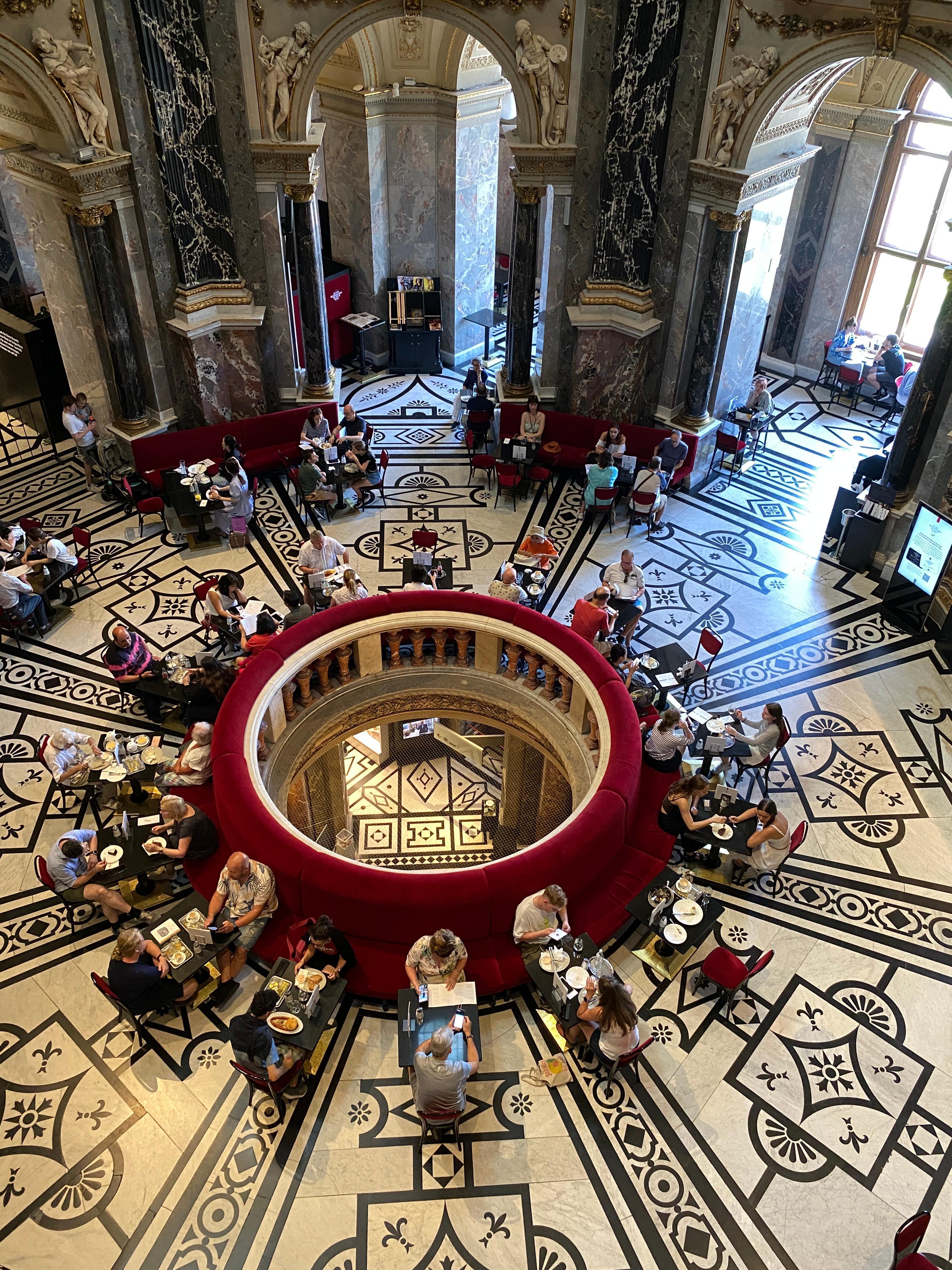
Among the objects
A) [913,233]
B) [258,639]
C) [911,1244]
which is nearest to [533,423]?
[258,639]

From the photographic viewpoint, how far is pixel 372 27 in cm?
1678

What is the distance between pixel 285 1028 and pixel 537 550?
717 centimetres

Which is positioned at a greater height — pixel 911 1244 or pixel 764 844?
pixel 764 844

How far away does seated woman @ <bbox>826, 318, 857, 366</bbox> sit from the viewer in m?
18.8

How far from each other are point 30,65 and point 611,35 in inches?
295

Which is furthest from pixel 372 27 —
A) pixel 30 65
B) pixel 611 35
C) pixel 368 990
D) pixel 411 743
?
pixel 368 990

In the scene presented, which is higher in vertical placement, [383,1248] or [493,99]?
[493,99]

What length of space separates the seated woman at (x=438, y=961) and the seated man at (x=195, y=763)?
3.16m

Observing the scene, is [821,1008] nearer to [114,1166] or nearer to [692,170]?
[114,1166]

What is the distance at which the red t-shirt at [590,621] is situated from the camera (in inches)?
472

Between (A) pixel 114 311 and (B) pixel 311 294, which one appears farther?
(B) pixel 311 294

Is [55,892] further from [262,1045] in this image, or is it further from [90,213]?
[90,213]

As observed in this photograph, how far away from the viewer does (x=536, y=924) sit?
8727mm

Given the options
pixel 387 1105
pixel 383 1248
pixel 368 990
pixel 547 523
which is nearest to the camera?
pixel 383 1248
